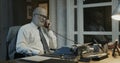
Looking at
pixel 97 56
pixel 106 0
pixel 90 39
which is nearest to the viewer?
pixel 97 56

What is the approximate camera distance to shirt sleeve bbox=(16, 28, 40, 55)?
96.3 inches

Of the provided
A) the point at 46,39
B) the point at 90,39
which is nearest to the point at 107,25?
the point at 90,39

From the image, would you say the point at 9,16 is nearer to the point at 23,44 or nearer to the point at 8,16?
the point at 8,16

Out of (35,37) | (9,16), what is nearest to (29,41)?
(35,37)

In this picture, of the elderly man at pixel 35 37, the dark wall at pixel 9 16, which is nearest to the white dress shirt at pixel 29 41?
the elderly man at pixel 35 37

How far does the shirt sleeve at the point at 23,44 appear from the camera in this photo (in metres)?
2.45

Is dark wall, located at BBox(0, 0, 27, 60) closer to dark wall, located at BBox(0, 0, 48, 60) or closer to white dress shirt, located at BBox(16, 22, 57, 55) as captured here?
dark wall, located at BBox(0, 0, 48, 60)

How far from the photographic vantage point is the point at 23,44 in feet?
8.28

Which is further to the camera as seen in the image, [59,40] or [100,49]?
[59,40]

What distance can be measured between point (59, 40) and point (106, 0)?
3.59ft

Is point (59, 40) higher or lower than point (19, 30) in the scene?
lower

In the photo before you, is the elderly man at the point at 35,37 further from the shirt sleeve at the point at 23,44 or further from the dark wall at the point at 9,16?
the dark wall at the point at 9,16

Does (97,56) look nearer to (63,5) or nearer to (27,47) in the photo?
(27,47)

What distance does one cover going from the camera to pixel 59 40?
3.79 m
